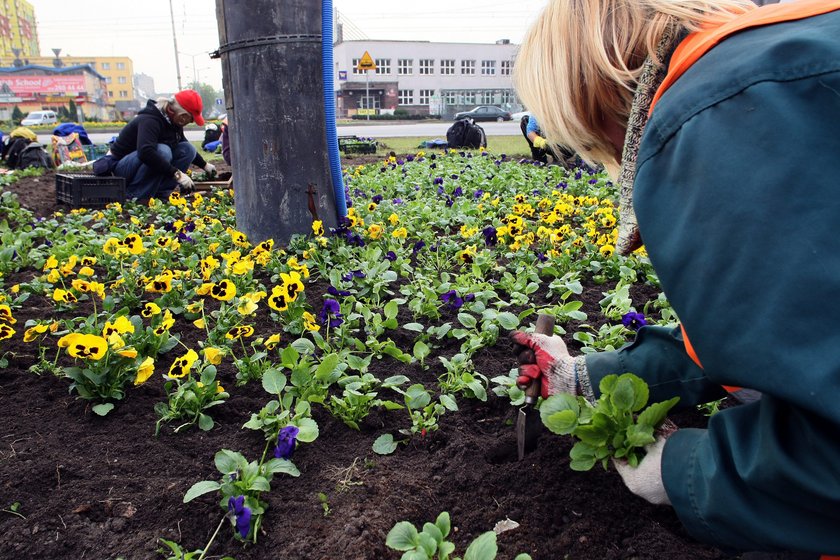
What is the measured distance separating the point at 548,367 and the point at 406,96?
57785 millimetres

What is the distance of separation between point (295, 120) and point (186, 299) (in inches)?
50.0

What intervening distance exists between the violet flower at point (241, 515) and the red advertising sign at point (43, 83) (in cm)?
6497

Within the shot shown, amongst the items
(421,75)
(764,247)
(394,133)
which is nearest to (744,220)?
(764,247)

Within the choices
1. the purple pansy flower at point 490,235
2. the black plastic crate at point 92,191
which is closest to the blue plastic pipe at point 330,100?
the purple pansy flower at point 490,235

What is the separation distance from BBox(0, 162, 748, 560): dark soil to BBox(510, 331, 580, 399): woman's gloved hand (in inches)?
5.9

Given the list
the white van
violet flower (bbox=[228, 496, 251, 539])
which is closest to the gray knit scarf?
violet flower (bbox=[228, 496, 251, 539])

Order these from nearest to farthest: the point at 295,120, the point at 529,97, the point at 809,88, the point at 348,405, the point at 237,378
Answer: the point at 809,88 → the point at 529,97 → the point at 348,405 → the point at 237,378 → the point at 295,120

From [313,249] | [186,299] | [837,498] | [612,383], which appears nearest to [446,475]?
[612,383]

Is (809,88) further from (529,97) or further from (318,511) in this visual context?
(318,511)

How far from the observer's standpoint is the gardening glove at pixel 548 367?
161cm

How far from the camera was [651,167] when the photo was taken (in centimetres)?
95

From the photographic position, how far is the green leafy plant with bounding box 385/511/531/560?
1171mm

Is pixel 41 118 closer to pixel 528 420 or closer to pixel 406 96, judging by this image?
pixel 406 96

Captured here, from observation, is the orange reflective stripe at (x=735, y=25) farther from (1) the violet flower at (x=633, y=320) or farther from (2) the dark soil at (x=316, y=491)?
(1) the violet flower at (x=633, y=320)
